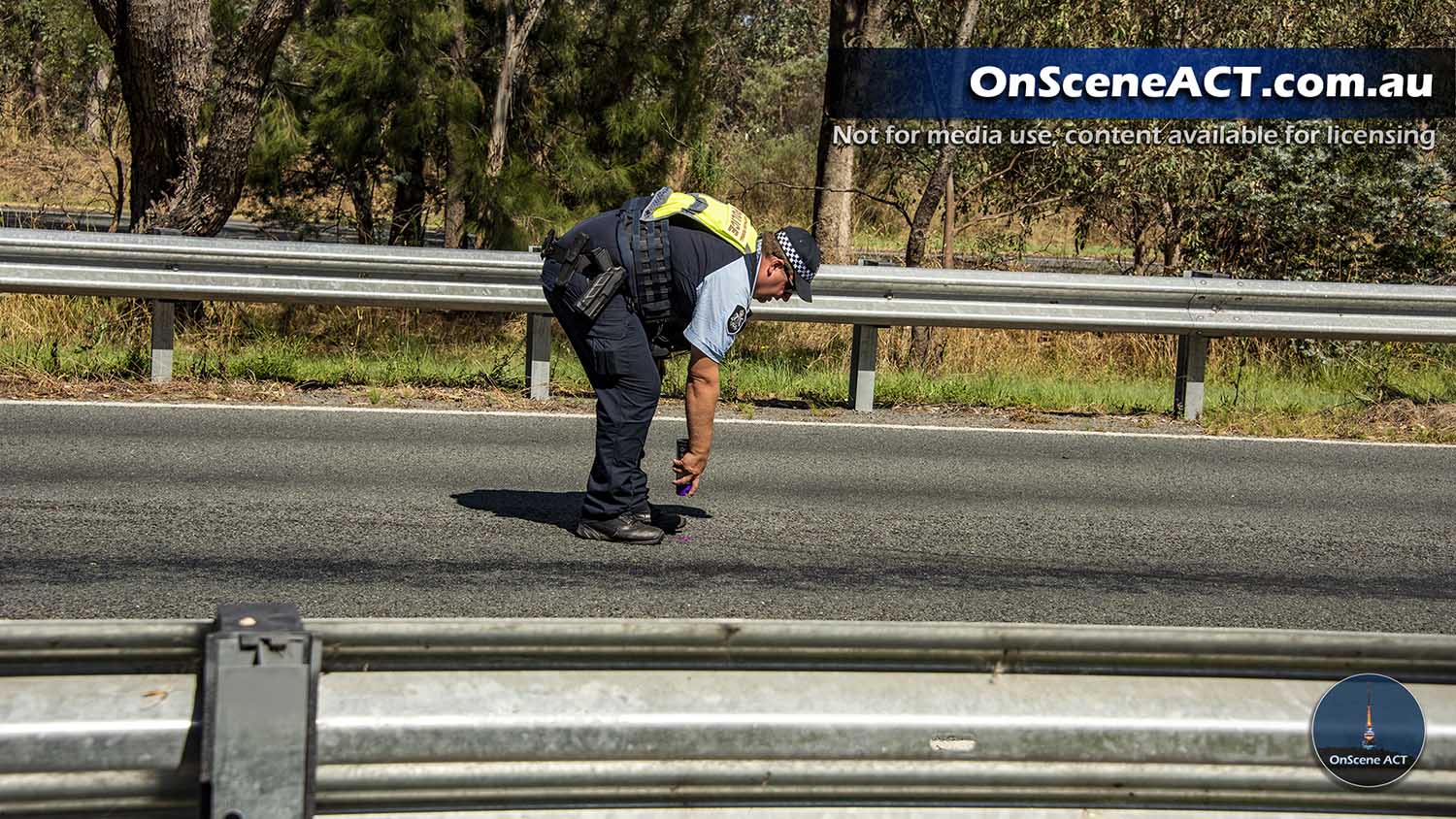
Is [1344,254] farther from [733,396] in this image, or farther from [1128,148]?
[733,396]

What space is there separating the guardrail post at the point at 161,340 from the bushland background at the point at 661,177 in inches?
25.0

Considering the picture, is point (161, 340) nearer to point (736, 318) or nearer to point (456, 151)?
point (456, 151)

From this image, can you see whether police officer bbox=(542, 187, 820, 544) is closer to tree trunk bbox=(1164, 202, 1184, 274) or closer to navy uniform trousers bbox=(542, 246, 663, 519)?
navy uniform trousers bbox=(542, 246, 663, 519)

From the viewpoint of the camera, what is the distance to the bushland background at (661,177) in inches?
468

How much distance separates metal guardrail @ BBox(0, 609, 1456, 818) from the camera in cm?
255

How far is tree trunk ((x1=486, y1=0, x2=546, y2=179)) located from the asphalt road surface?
20.0ft

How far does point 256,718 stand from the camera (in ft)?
8.21

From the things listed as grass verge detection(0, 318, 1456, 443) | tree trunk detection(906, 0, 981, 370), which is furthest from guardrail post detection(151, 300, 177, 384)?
tree trunk detection(906, 0, 981, 370)

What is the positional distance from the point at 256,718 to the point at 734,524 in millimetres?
4553

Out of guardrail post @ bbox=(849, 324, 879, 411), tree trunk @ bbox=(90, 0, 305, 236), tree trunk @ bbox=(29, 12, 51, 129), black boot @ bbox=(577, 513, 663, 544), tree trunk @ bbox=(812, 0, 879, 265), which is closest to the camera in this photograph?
black boot @ bbox=(577, 513, 663, 544)

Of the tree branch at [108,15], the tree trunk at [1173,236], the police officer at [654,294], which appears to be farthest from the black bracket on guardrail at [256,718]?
the tree trunk at [1173,236]

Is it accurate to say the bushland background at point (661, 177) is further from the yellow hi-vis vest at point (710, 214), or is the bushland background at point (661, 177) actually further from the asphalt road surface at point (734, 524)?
the yellow hi-vis vest at point (710, 214)

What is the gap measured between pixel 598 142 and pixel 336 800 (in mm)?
13340

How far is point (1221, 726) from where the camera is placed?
2723 millimetres
